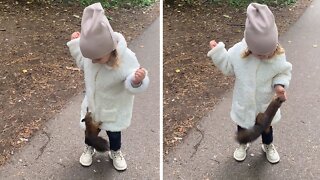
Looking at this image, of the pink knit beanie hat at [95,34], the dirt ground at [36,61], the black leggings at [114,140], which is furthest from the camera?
the dirt ground at [36,61]

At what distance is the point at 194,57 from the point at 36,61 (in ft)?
1.89

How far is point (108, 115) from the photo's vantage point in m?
1.16

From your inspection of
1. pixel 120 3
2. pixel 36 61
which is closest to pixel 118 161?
pixel 36 61

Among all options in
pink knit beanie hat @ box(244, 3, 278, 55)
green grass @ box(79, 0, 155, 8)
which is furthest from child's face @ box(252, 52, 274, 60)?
green grass @ box(79, 0, 155, 8)

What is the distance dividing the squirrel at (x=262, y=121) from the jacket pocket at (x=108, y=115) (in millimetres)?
321

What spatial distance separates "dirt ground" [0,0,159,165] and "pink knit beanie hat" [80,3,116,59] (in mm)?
472

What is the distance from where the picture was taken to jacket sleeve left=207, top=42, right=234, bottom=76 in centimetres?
109

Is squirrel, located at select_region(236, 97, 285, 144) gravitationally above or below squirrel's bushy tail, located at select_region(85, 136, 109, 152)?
above

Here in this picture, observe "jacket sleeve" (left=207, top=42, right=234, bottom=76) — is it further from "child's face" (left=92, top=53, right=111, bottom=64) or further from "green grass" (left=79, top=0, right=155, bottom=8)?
"green grass" (left=79, top=0, right=155, bottom=8)

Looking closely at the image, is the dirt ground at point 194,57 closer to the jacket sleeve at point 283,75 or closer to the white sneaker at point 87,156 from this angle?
the white sneaker at point 87,156

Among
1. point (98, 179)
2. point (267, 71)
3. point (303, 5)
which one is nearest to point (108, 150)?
point (98, 179)

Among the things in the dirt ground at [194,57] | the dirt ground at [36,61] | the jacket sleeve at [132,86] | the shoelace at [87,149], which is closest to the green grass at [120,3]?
the dirt ground at [36,61]

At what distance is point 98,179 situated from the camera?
1268 millimetres

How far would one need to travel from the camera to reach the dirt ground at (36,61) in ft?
4.77
